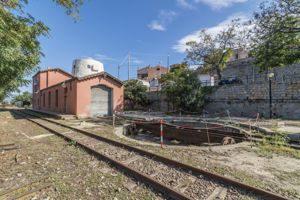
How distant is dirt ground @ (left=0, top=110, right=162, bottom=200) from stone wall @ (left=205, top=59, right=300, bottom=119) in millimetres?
15877

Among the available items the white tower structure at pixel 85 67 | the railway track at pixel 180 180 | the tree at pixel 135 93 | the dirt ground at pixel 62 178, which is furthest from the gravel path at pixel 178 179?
the white tower structure at pixel 85 67

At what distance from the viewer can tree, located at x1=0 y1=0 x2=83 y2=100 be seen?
16.1 ft

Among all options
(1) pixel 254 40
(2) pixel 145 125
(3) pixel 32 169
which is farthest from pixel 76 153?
(1) pixel 254 40

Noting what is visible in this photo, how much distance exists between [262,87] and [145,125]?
11174 mm

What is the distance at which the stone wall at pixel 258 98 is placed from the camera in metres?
15.3

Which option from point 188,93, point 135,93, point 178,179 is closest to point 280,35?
point 188,93

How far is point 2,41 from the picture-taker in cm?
488

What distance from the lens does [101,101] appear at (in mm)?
20281

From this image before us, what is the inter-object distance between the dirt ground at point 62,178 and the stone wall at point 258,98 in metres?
15.9

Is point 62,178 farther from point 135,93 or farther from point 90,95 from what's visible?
point 135,93

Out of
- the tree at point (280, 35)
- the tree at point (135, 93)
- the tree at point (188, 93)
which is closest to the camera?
the tree at point (280, 35)

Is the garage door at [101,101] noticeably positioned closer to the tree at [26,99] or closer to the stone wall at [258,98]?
the stone wall at [258,98]

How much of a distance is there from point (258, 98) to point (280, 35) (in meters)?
5.74

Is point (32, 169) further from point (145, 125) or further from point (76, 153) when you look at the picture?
point (145, 125)
